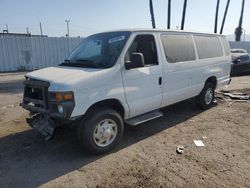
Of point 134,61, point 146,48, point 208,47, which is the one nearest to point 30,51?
point 208,47

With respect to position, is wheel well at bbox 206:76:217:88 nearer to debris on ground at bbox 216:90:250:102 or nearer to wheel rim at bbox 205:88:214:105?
wheel rim at bbox 205:88:214:105

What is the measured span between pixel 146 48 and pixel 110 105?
4.56 ft

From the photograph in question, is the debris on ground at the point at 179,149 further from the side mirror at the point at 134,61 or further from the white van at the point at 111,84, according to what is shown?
the side mirror at the point at 134,61

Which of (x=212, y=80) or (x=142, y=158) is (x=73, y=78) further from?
(x=212, y=80)

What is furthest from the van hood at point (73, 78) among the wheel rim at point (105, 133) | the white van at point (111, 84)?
the wheel rim at point (105, 133)

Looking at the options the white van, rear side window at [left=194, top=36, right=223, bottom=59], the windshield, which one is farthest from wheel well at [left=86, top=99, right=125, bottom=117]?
rear side window at [left=194, top=36, right=223, bottom=59]

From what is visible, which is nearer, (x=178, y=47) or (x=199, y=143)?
(x=199, y=143)

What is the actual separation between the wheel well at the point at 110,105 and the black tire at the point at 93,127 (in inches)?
3.0

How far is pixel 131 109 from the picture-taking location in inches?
188

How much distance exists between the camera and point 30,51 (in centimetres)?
1962

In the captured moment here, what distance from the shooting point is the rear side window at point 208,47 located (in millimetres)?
6514

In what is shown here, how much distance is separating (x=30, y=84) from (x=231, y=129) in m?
4.29

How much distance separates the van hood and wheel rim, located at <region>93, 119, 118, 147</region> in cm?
77

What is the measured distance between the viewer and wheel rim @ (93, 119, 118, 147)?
4.38 metres
